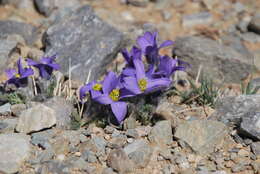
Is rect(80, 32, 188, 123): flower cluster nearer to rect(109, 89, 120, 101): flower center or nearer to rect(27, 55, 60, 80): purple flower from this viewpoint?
rect(109, 89, 120, 101): flower center

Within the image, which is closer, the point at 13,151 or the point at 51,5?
the point at 13,151

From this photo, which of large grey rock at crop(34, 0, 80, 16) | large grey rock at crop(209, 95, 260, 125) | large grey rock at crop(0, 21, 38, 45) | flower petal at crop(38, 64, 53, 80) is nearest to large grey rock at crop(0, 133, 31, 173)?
flower petal at crop(38, 64, 53, 80)

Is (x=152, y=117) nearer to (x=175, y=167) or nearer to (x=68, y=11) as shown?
(x=175, y=167)

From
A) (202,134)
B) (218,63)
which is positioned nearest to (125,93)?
(202,134)

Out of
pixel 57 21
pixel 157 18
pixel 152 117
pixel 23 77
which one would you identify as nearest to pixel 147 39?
pixel 152 117

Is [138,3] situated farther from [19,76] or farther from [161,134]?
[161,134]

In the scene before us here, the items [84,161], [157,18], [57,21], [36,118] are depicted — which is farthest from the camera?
[157,18]
